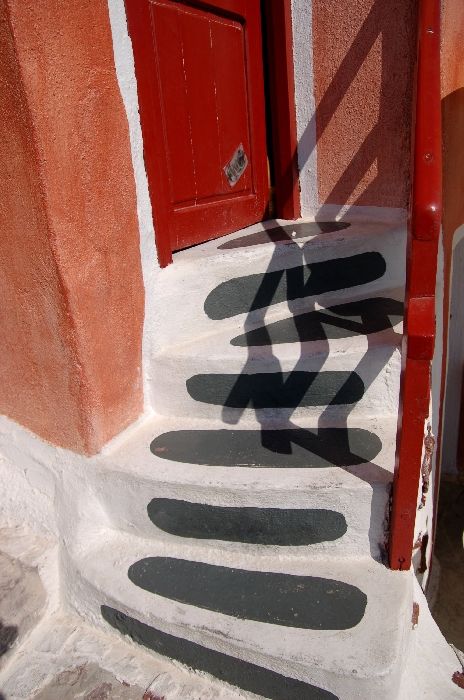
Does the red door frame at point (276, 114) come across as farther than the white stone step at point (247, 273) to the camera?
No

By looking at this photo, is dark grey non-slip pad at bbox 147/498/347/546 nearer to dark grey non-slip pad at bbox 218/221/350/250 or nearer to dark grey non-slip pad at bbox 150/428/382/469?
dark grey non-slip pad at bbox 150/428/382/469

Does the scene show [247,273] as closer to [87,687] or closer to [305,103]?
[305,103]

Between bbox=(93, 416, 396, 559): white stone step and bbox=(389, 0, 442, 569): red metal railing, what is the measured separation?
0.39ft

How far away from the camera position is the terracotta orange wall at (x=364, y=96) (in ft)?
8.29

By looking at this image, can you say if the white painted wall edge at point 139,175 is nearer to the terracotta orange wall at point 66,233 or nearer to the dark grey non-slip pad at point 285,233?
the terracotta orange wall at point 66,233

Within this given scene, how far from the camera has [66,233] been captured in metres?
1.82

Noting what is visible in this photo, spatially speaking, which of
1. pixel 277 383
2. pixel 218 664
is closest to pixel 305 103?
pixel 277 383

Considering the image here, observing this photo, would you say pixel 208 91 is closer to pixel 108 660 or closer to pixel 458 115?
pixel 458 115

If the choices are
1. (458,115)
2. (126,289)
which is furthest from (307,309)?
(458,115)

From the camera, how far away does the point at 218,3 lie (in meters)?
2.68

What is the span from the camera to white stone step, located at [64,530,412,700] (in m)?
1.49

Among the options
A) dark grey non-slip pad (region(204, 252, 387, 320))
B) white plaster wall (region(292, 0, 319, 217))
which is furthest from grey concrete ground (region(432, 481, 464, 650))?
white plaster wall (region(292, 0, 319, 217))

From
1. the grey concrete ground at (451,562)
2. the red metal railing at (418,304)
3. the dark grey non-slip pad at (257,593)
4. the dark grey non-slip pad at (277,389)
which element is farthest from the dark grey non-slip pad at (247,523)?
the grey concrete ground at (451,562)

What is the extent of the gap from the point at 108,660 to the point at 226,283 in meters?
1.53
